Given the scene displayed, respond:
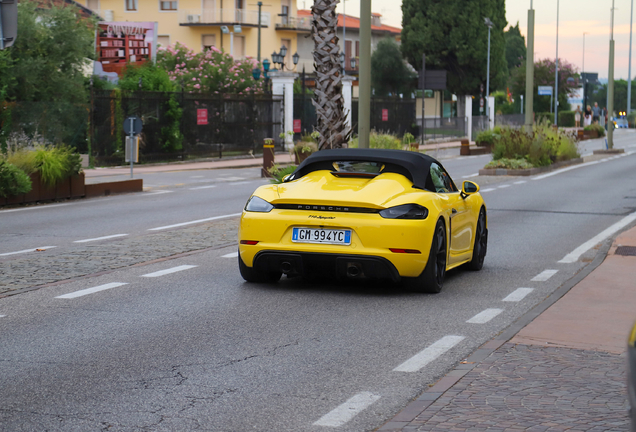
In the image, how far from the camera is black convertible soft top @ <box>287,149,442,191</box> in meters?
9.36

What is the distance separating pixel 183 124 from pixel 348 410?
106ft

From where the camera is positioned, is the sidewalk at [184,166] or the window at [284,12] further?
the window at [284,12]

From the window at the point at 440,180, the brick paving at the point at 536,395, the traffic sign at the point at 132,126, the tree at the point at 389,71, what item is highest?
the tree at the point at 389,71

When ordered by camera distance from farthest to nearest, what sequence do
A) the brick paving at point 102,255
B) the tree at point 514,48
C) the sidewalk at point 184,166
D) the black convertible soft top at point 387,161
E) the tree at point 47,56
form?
the tree at point 514,48 → the tree at point 47,56 → the sidewalk at point 184,166 → the brick paving at point 102,255 → the black convertible soft top at point 387,161

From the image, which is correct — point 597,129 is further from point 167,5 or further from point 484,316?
point 484,316

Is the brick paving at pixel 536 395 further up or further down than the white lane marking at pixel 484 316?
further up

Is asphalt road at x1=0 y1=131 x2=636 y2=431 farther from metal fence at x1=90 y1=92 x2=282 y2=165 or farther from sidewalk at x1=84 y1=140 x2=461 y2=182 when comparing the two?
metal fence at x1=90 y1=92 x2=282 y2=165

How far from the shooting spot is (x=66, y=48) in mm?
32594

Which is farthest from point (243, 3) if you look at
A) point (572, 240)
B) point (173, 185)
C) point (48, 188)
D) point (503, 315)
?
point (503, 315)

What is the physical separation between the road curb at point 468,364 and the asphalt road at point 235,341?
0.09m

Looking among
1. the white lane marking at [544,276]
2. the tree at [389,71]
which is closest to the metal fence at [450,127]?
the tree at [389,71]

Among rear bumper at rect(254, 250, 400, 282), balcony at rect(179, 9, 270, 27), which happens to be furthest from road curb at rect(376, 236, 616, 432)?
balcony at rect(179, 9, 270, 27)

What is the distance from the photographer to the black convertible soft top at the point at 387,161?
9.36m

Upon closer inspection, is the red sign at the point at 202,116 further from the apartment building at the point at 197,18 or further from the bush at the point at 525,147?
the apartment building at the point at 197,18
